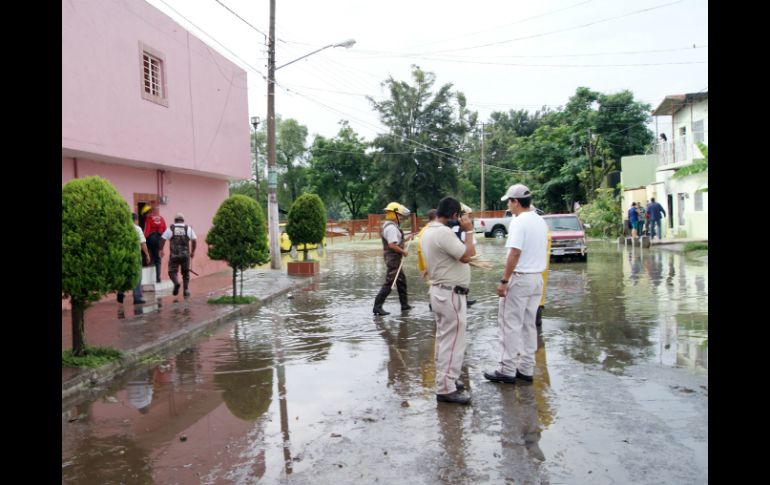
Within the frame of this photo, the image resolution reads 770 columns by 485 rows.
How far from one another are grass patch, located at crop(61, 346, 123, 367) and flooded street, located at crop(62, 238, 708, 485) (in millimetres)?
357

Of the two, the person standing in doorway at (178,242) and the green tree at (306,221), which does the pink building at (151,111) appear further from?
the green tree at (306,221)

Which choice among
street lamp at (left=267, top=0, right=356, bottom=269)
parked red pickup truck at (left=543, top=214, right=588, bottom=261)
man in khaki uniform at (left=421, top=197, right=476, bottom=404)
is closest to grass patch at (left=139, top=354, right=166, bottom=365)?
man in khaki uniform at (left=421, top=197, right=476, bottom=404)

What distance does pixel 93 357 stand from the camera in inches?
266

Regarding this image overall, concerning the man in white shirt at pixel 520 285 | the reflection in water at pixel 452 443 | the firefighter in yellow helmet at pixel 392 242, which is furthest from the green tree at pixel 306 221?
the reflection in water at pixel 452 443

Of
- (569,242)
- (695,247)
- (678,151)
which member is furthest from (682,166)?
(569,242)

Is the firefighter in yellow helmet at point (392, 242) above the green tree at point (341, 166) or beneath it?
beneath

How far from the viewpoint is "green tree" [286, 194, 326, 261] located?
55.1ft

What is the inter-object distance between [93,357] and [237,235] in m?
4.66

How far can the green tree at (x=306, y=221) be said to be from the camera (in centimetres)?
1678

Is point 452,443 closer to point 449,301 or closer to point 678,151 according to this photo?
point 449,301

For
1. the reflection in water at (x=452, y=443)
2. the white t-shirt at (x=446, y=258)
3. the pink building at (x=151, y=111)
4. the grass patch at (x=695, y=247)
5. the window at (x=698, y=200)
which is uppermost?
the pink building at (x=151, y=111)

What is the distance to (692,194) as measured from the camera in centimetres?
2731

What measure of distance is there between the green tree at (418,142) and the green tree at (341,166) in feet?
8.02
